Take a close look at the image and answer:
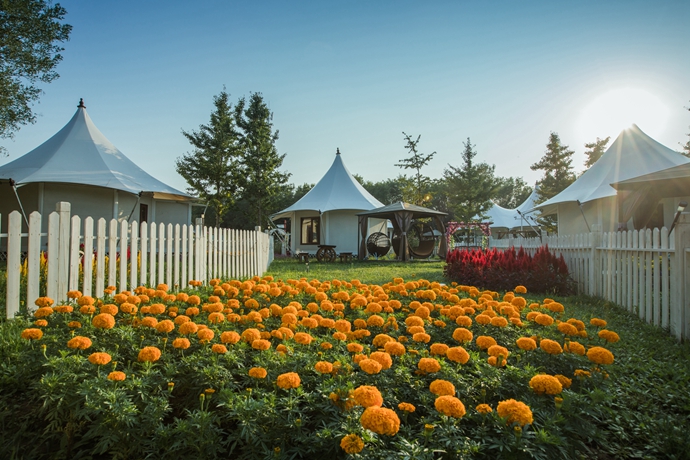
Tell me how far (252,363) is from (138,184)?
1558 centimetres

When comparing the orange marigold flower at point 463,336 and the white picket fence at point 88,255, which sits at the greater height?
the white picket fence at point 88,255

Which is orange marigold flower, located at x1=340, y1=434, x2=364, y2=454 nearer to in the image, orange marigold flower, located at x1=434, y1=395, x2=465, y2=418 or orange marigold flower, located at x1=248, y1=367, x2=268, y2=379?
orange marigold flower, located at x1=434, y1=395, x2=465, y2=418

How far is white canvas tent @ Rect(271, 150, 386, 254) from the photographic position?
21.6m

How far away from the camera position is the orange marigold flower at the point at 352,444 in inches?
50.6

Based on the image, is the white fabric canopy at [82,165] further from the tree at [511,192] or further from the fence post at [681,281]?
the tree at [511,192]

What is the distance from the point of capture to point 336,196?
22078mm

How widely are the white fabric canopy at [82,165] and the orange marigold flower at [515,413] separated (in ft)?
51.2

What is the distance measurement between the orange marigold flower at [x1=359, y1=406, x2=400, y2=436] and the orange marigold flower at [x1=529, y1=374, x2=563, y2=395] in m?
0.85

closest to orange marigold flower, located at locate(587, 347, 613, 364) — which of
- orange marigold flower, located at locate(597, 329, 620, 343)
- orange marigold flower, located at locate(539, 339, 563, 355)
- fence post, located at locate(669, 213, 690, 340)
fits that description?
orange marigold flower, located at locate(539, 339, 563, 355)

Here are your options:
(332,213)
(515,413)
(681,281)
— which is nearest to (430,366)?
(515,413)

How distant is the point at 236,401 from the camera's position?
5.43ft

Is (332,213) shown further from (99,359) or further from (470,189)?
(99,359)

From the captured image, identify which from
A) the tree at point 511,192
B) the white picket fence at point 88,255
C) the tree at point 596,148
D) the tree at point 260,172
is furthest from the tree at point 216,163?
the tree at point 511,192

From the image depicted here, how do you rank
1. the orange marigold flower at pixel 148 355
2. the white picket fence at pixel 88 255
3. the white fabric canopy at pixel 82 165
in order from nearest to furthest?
the orange marigold flower at pixel 148 355 → the white picket fence at pixel 88 255 → the white fabric canopy at pixel 82 165
